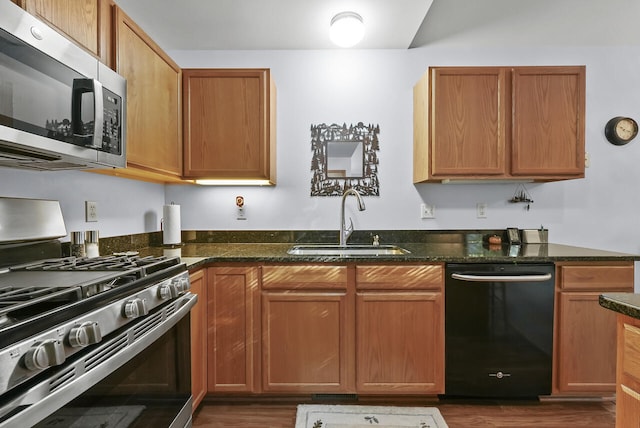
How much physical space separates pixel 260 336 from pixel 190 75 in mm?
1663

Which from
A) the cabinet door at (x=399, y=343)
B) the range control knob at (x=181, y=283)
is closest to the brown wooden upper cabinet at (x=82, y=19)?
the range control knob at (x=181, y=283)

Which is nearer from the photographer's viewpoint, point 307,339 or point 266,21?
point 307,339

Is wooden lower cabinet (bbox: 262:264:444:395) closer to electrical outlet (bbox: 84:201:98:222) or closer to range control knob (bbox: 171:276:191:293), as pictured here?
range control knob (bbox: 171:276:191:293)

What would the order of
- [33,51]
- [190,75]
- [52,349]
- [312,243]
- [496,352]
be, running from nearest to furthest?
[52,349] < [33,51] < [496,352] < [190,75] < [312,243]

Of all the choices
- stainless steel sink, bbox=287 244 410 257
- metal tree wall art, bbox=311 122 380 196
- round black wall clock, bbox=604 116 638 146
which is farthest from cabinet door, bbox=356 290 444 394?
round black wall clock, bbox=604 116 638 146

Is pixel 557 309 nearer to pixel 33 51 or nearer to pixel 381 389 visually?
pixel 381 389

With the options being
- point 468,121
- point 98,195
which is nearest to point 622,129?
point 468,121

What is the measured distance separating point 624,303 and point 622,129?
7.75ft

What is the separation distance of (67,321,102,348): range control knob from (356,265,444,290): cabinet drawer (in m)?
1.30

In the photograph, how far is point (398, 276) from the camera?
6.20ft

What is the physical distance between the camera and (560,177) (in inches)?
86.7

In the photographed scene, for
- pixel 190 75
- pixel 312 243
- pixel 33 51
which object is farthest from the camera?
pixel 312 243

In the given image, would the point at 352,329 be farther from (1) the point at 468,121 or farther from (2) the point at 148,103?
(2) the point at 148,103

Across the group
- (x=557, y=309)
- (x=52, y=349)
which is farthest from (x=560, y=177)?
(x=52, y=349)
